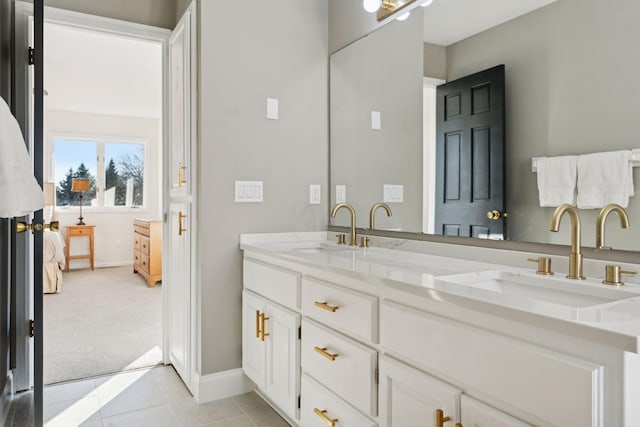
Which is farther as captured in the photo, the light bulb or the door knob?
the light bulb

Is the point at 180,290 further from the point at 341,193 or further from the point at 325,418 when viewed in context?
the point at 325,418

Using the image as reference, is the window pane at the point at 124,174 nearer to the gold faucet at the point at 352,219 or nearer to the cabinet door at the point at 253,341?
the cabinet door at the point at 253,341

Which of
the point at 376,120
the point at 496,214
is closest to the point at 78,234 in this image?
the point at 376,120

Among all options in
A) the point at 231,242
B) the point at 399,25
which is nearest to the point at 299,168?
the point at 231,242

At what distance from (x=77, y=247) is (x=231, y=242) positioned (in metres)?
5.94

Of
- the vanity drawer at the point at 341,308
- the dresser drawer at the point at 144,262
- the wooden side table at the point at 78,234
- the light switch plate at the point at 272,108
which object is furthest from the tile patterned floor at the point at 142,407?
the wooden side table at the point at 78,234

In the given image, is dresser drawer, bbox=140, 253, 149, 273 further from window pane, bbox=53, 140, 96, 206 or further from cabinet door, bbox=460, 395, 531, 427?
cabinet door, bbox=460, 395, 531, 427

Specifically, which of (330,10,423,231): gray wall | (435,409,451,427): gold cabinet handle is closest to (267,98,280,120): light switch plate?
(330,10,423,231): gray wall

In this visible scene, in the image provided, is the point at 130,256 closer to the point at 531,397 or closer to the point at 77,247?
the point at 77,247

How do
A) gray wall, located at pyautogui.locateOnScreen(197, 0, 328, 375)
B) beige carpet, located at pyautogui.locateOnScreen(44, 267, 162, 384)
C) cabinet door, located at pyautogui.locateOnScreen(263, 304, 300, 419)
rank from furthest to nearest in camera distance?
beige carpet, located at pyautogui.locateOnScreen(44, 267, 162, 384)
gray wall, located at pyautogui.locateOnScreen(197, 0, 328, 375)
cabinet door, located at pyautogui.locateOnScreen(263, 304, 300, 419)

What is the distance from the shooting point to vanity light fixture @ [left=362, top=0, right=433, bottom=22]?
2.17m

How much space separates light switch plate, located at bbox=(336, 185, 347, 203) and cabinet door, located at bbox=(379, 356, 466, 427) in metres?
1.35

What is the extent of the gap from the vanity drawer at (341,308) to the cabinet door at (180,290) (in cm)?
96

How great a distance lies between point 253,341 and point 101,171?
249 inches
